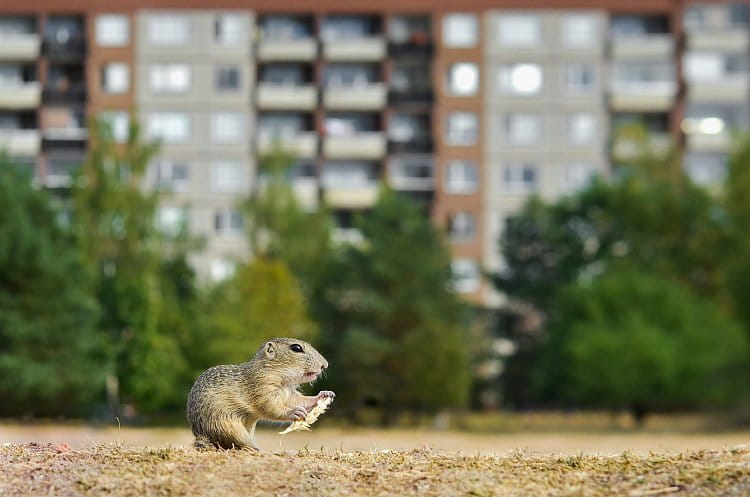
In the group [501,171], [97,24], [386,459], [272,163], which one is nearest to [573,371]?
[272,163]

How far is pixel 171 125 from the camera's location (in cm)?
10425

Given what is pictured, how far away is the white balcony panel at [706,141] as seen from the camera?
4119 inches

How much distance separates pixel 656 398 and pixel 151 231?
30.2 metres

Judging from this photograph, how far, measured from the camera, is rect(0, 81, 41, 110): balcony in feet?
340

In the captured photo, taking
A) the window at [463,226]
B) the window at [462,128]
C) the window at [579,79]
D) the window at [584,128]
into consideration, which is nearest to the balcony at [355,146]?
the window at [462,128]

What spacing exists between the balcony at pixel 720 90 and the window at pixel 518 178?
527 inches

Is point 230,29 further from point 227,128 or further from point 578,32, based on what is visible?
point 578,32

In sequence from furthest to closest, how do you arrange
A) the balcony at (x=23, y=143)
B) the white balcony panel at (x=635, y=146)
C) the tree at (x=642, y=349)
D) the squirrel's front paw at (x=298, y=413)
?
the balcony at (x=23, y=143)
the white balcony panel at (x=635, y=146)
the tree at (x=642, y=349)
the squirrel's front paw at (x=298, y=413)

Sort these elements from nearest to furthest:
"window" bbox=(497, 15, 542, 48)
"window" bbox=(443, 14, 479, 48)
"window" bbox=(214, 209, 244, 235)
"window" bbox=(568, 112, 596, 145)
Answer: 1. "window" bbox=(568, 112, 596, 145)
2. "window" bbox=(497, 15, 542, 48)
3. "window" bbox=(214, 209, 244, 235)
4. "window" bbox=(443, 14, 479, 48)

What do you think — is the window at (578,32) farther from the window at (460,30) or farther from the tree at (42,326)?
the tree at (42,326)

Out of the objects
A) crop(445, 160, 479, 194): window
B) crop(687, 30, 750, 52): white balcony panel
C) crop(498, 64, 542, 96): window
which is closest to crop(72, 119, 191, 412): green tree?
crop(445, 160, 479, 194): window

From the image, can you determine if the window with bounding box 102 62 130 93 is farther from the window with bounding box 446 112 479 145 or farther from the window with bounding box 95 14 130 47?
the window with bounding box 446 112 479 145

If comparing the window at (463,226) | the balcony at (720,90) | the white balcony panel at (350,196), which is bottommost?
the window at (463,226)

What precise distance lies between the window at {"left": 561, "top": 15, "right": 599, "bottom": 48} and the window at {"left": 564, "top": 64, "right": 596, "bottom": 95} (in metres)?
1.69
